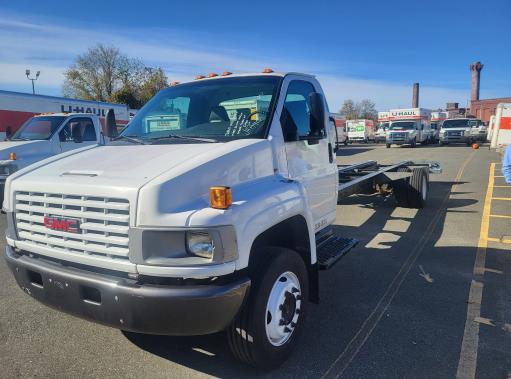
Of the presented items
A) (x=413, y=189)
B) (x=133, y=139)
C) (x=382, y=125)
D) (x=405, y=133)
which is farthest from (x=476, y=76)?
(x=133, y=139)

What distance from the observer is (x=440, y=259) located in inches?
232

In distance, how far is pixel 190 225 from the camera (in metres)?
2.53

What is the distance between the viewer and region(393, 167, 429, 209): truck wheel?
9117 mm

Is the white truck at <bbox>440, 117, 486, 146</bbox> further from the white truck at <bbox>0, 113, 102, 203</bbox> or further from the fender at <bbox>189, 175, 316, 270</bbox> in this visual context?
the fender at <bbox>189, 175, 316, 270</bbox>

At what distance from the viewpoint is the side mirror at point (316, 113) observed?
3826 millimetres

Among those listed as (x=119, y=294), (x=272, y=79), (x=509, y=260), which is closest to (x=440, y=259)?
(x=509, y=260)

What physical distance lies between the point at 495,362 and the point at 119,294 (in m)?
2.85

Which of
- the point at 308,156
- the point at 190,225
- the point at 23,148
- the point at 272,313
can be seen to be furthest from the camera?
the point at 23,148

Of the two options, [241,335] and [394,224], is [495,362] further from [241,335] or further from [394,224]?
[394,224]

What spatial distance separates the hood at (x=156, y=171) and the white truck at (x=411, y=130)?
3377 centimetres

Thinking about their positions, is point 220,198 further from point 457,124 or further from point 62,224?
point 457,124

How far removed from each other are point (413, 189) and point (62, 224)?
306 inches

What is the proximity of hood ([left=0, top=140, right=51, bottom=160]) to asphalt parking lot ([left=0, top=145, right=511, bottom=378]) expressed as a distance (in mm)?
4070

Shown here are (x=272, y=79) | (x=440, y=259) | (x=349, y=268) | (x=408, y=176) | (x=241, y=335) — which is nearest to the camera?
(x=241, y=335)
